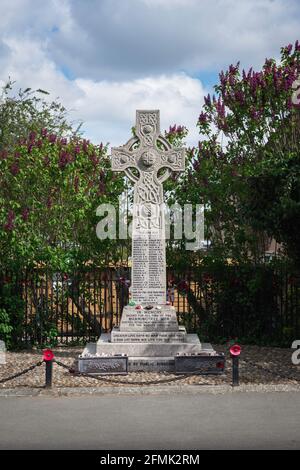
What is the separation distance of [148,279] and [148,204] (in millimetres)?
1299

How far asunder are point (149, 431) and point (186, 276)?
764 centimetres

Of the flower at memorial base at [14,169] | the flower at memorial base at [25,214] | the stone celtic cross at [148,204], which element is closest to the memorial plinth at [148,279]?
the stone celtic cross at [148,204]

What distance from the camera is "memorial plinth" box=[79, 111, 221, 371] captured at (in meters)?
11.2

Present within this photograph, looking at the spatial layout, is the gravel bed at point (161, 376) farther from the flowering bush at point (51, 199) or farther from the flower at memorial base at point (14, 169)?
the flower at memorial base at point (14, 169)

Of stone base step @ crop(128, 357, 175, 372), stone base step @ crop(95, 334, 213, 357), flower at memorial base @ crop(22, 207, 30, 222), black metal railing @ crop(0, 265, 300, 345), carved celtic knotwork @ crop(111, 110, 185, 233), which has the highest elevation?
carved celtic knotwork @ crop(111, 110, 185, 233)

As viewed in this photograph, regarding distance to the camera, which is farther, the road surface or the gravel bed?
the gravel bed

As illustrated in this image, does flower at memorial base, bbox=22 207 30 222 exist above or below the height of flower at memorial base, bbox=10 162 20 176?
below

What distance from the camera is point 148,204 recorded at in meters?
11.9

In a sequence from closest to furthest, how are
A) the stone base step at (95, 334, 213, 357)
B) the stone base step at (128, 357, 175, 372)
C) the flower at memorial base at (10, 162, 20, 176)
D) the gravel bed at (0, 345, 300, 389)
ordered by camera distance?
1. the gravel bed at (0, 345, 300, 389)
2. the stone base step at (128, 357, 175, 372)
3. the stone base step at (95, 334, 213, 357)
4. the flower at memorial base at (10, 162, 20, 176)

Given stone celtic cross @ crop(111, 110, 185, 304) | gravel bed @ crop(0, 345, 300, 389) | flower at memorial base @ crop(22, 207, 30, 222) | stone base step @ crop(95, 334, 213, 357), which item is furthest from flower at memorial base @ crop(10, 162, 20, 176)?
stone base step @ crop(95, 334, 213, 357)

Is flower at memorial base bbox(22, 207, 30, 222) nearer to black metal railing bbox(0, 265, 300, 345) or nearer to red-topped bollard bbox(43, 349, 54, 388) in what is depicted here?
black metal railing bbox(0, 265, 300, 345)

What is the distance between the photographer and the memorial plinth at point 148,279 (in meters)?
11.2

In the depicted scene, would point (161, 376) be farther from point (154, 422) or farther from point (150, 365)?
point (154, 422)

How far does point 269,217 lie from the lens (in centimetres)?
1194
